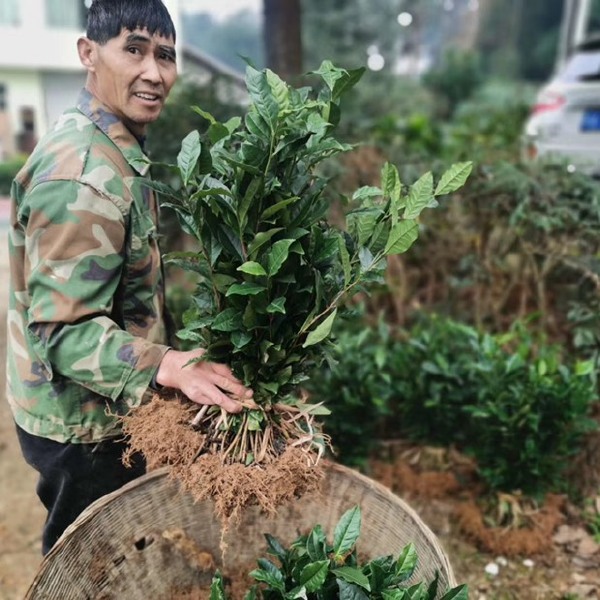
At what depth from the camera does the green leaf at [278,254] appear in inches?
55.9

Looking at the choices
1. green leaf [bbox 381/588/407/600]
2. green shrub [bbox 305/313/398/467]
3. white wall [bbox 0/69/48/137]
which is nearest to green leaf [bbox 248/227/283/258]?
green leaf [bbox 381/588/407/600]

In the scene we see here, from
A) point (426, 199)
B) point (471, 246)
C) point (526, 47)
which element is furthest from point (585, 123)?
point (526, 47)

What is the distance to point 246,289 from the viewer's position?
144 cm

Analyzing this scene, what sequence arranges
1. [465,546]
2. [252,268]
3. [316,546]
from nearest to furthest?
[252,268], [316,546], [465,546]

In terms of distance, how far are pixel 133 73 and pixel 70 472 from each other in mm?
1168

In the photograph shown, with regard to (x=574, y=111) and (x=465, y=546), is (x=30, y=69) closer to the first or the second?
(x=574, y=111)

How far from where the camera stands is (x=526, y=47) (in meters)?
23.1

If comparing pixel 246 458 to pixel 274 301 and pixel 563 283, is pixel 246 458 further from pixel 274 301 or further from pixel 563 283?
pixel 563 283

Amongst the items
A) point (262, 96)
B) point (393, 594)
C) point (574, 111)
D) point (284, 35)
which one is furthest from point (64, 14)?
point (393, 594)

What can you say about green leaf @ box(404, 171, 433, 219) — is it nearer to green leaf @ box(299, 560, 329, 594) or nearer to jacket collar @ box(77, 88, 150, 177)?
jacket collar @ box(77, 88, 150, 177)

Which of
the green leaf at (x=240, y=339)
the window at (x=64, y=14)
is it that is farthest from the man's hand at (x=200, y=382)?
the window at (x=64, y=14)

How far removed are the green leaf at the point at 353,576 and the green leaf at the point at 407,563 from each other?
101mm

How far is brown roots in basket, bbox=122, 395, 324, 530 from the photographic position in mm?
1468

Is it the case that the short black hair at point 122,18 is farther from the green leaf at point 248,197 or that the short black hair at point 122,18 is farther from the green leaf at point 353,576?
the green leaf at point 353,576
